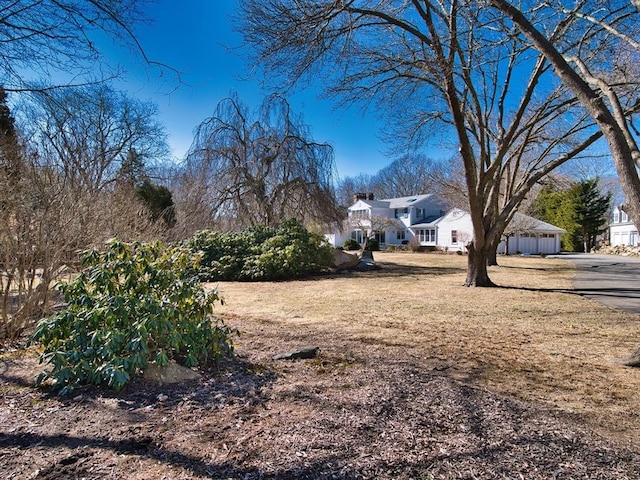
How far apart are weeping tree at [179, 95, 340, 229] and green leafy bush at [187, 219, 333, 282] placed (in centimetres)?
152

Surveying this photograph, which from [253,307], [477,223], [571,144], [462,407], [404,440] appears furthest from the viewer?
[571,144]

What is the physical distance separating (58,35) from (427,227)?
32601 mm

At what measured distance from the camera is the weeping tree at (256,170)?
14.1m

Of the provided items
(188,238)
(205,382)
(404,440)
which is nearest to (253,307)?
(205,382)

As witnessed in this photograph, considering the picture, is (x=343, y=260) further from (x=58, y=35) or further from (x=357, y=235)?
(x=357, y=235)

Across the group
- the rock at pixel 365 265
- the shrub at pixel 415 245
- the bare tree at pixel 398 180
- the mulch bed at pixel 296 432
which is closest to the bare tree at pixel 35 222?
the mulch bed at pixel 296 432

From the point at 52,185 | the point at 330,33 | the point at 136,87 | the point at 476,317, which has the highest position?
the point at 330,33

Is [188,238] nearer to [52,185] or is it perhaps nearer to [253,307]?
[253,307]

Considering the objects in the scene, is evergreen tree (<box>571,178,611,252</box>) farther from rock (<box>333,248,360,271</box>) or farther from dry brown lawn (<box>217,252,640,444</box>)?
dry brown lawn (<box>217,252,640,444</box>)

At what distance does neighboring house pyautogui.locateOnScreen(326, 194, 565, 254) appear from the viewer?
29.6m

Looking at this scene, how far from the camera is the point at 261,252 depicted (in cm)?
1280

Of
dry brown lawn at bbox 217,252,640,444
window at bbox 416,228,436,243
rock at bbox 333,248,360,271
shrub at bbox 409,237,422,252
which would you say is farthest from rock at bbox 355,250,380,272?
window at bbox 416,228,436,243

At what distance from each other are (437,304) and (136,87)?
6.26 metres

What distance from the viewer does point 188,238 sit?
13508 millimetres
